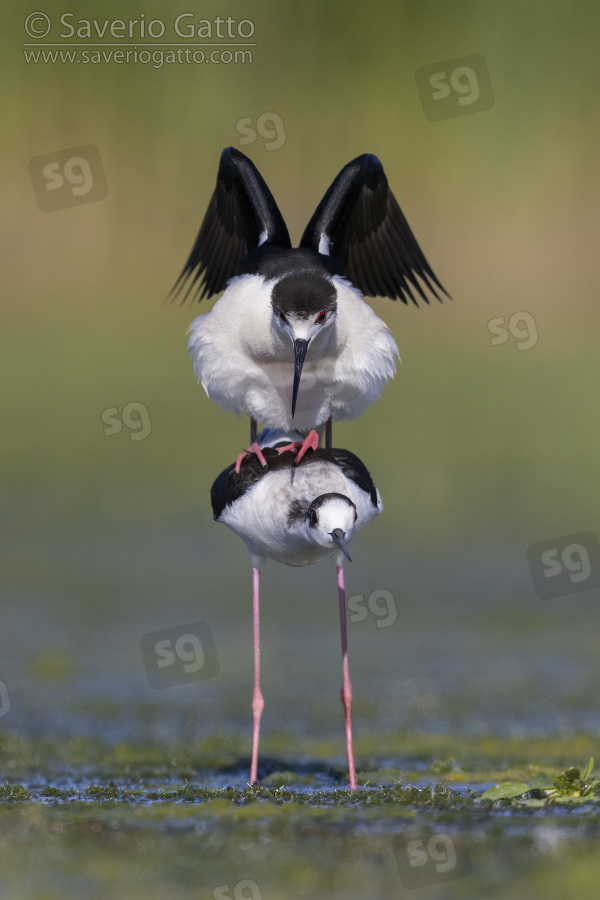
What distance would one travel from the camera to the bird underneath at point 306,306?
6828 millimetres

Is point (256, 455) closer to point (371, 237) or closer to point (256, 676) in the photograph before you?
point (256, 676)

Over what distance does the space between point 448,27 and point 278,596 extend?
9.67 m

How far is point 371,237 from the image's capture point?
319 inches

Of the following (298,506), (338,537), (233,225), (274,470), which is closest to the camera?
(338,537)

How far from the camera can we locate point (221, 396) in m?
7.29

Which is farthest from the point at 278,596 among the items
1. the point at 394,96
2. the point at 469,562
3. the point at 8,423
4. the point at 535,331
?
the point at 394,96

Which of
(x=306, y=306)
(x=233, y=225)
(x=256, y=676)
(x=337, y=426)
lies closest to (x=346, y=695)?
(x=256, y=676)

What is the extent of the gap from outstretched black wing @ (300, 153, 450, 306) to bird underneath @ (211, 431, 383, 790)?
4.43ft

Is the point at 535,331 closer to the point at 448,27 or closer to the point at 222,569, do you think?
the point at 448,27

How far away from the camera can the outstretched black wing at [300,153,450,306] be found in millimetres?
7738

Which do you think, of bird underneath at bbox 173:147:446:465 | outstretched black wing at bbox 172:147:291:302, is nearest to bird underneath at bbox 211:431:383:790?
bird underneath at bbox 173:147:446:465

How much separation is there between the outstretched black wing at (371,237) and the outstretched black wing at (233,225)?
0.21m

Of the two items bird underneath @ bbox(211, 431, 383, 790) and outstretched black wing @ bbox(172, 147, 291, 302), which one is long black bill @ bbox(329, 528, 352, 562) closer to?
bird underneath @ bbox(211, 431, 383, 790)

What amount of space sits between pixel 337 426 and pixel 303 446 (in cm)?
803
